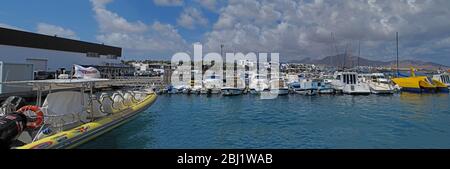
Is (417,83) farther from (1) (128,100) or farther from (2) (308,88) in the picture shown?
(1) (128,100)

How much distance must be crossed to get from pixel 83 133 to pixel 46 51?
48.8 metres

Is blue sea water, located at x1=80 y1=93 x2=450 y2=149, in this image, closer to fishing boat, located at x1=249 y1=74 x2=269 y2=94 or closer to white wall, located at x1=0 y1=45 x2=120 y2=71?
fishing boat, located at x1=249 y1=74 x2=269 y2=94

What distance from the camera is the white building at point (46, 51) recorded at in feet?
132

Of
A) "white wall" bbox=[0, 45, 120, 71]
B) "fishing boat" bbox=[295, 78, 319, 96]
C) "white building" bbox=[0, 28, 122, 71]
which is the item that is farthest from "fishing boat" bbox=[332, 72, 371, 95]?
"white wall" bbox=[0, 45, 120, 71]

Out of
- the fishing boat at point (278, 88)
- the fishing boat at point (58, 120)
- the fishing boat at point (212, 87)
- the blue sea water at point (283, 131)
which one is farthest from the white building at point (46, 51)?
the fishing boat at point (278, 88)

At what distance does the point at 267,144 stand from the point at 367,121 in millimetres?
8996

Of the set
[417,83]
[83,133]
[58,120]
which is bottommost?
[83,133]

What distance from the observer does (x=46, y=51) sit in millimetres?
47844

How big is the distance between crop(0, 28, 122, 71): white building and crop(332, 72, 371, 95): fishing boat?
155 feet

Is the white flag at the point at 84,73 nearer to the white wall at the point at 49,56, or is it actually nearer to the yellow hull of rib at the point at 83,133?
the yellow hull of rib at the point at 83,133

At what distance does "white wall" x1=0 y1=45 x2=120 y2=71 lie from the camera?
130 ft

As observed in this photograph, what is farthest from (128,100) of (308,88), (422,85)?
(422,85)
